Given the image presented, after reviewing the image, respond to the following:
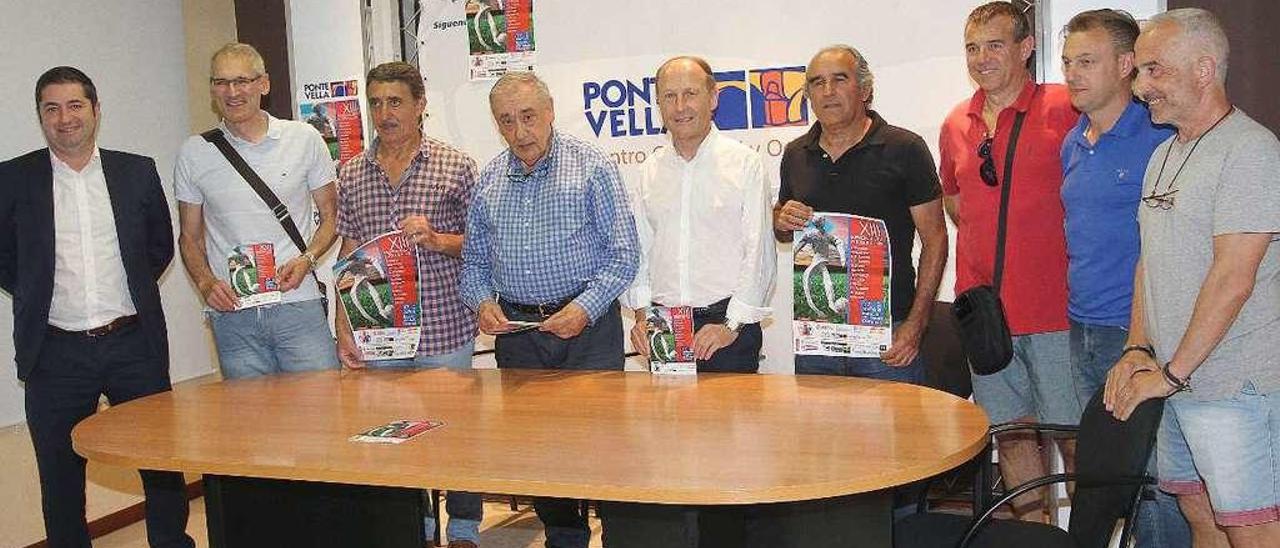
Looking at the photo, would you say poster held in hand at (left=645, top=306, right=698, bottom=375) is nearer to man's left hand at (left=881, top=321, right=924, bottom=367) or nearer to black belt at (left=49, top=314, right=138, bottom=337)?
man's left hand at (left=881, top=321, right=924, bottom=367)

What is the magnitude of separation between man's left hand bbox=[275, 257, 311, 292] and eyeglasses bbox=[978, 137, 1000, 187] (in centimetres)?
241

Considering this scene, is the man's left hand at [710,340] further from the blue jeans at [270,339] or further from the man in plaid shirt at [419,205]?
the blue jeans at [270,339]

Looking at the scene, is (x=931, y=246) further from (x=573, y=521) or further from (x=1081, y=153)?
(x=573, y=521)

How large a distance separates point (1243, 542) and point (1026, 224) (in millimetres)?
1151

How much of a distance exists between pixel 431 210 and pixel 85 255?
1.32 metres

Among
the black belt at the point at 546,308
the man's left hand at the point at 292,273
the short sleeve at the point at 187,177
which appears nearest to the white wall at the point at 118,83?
the short sleeve at the point at 187,177

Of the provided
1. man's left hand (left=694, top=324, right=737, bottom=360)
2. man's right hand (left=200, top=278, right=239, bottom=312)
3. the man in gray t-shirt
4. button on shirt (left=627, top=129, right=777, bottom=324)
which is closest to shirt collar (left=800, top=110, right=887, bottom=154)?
button on shirt (left=627, top=129, right=777, bottom=324)

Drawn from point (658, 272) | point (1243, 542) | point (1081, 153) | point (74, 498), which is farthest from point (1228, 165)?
point (74, 498)

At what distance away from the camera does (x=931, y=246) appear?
3709mm

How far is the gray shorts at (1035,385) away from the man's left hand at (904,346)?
24 centimetres

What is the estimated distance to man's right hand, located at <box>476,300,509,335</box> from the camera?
3623 millimetres

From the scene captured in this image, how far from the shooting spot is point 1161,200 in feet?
9.38

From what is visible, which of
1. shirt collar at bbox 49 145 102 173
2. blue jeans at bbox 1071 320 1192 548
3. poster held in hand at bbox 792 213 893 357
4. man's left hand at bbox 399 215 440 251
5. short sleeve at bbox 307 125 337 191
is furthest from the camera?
short sleeve at bbox 307 125 337 191

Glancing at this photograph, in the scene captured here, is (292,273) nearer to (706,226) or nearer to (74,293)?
(74,293)
